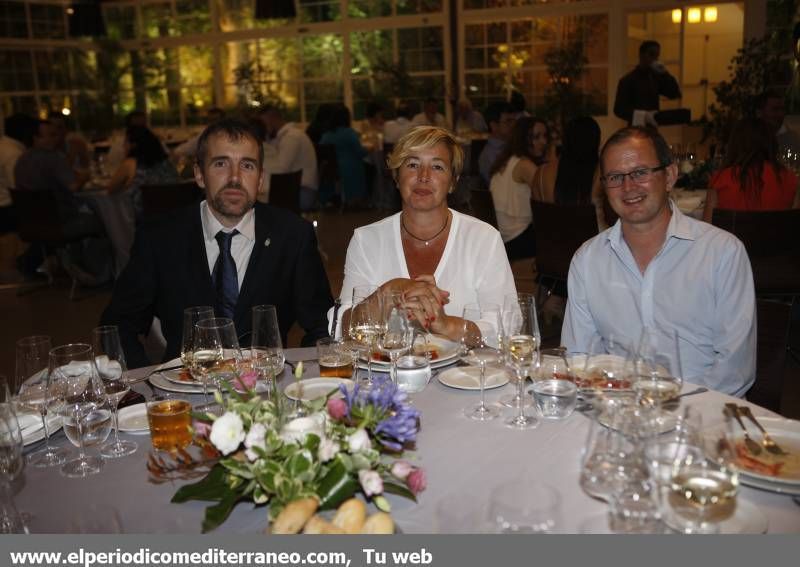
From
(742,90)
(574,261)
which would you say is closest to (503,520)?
(574,261)

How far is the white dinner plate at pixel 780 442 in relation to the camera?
138 centimetres

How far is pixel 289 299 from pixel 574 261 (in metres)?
1.13

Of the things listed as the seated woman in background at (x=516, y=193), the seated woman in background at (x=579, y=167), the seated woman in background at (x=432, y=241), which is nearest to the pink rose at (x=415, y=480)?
the seated woman in background at (x=432, y=241)

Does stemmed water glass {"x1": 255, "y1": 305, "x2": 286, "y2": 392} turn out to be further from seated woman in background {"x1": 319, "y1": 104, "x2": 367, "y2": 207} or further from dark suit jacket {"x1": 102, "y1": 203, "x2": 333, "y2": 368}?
seated woman in background {"x1": 319, "y1": 104, "x2": 367, "y2": 207}

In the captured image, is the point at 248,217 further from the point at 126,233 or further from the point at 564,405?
the point at 126,233

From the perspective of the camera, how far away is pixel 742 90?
9938mm

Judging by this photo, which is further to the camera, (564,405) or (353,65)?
(353,65)

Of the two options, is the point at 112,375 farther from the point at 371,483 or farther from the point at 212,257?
the point at 212,257

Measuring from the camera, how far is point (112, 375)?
1838 mm

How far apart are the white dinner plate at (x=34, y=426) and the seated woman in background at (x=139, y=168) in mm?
5828

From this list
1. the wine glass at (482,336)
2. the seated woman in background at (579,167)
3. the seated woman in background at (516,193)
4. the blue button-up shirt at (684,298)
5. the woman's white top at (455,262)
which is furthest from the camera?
the seated woman in background at (516,193)

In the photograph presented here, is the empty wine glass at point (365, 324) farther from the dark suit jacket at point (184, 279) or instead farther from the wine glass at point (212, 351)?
the dark suit jacket at point (184, 279)

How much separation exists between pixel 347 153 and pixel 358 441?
34.0 ft

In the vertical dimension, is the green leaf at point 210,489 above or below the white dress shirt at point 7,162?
below
